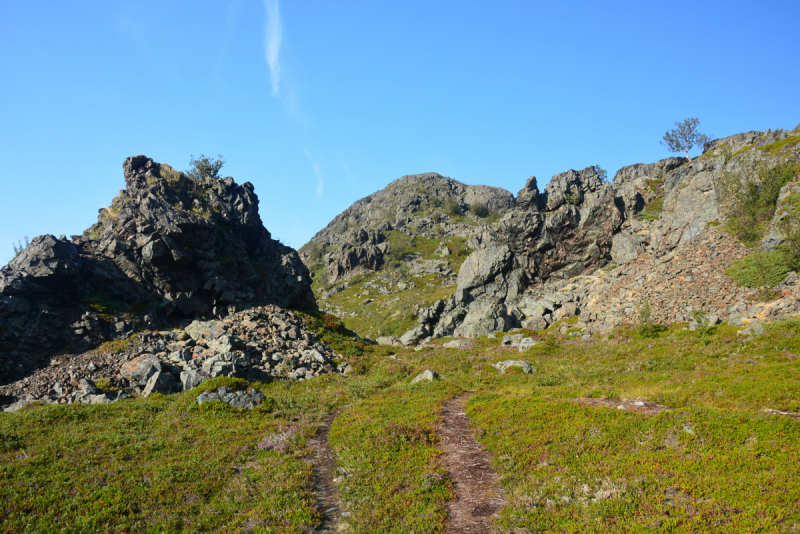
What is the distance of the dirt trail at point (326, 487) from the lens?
12586mm

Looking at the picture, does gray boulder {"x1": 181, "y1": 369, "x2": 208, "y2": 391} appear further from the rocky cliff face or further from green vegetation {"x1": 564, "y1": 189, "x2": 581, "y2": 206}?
green vegetation {"x1": 564, "y1": 189, "x2": 581, "y2": 206}

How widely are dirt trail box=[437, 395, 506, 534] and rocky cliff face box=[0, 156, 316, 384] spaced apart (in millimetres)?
33594

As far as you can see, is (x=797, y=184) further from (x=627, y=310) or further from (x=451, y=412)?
(x=451, y=412)

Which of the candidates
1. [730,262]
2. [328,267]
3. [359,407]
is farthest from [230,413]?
[328,267]

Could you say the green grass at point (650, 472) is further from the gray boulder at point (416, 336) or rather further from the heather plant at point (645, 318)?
the gray boulder at point (416, 336)

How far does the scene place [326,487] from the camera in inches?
599

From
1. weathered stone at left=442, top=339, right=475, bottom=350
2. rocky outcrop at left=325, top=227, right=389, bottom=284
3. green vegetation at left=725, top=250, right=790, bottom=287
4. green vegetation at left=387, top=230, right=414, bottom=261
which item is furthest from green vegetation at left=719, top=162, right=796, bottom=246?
green vegetation at left=387, top=230, right=414, bottom=261

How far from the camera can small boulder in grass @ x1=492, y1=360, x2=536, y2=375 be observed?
3312 cm

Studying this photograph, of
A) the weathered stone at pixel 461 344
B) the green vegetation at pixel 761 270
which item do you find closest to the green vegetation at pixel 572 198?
the green vegetation at pixel 761 270

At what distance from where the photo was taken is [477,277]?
71.7m

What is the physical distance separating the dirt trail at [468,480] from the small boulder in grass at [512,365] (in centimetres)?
1314

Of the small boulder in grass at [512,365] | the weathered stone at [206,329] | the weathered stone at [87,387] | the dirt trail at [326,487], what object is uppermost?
the weathered stone at [206,329]

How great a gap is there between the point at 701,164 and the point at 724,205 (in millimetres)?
19093

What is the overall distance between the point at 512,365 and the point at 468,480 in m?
20.6
